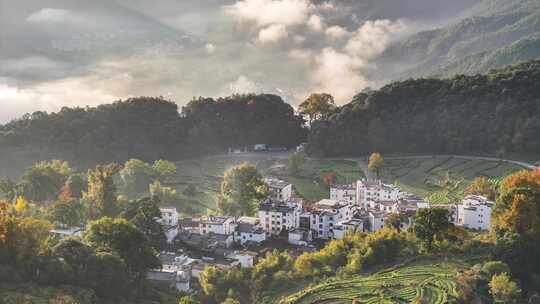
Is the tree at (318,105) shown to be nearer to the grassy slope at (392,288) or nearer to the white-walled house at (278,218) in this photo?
the white-walled house at (278,218)

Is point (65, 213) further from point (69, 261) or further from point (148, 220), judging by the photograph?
point (69, 261)

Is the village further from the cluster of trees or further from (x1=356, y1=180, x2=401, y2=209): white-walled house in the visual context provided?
the cluster of trees

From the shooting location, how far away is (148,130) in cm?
6844

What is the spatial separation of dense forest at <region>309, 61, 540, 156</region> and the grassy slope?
1131 inches

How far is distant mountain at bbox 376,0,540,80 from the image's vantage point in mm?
99375

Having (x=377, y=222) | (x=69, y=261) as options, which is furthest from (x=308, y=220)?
(x=69, y=261)

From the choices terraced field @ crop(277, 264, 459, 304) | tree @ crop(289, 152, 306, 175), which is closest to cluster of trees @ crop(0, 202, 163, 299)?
terraced field @ crop(277, 264, 459, 304)

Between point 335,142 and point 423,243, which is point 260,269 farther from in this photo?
point 335,142

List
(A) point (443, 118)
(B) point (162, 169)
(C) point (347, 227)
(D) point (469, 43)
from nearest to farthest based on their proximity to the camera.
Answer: (C) point (347, 227), (B) point (162, 169), (A) point (443, 118), (D) point (469, 43)

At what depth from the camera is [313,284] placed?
30672 millimetres

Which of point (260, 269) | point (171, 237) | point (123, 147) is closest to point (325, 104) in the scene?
point (123, 147)

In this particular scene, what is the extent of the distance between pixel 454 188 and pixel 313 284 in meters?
22.2

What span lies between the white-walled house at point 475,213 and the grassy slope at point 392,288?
28.9 feet

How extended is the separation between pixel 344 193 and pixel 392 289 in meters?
20.2
